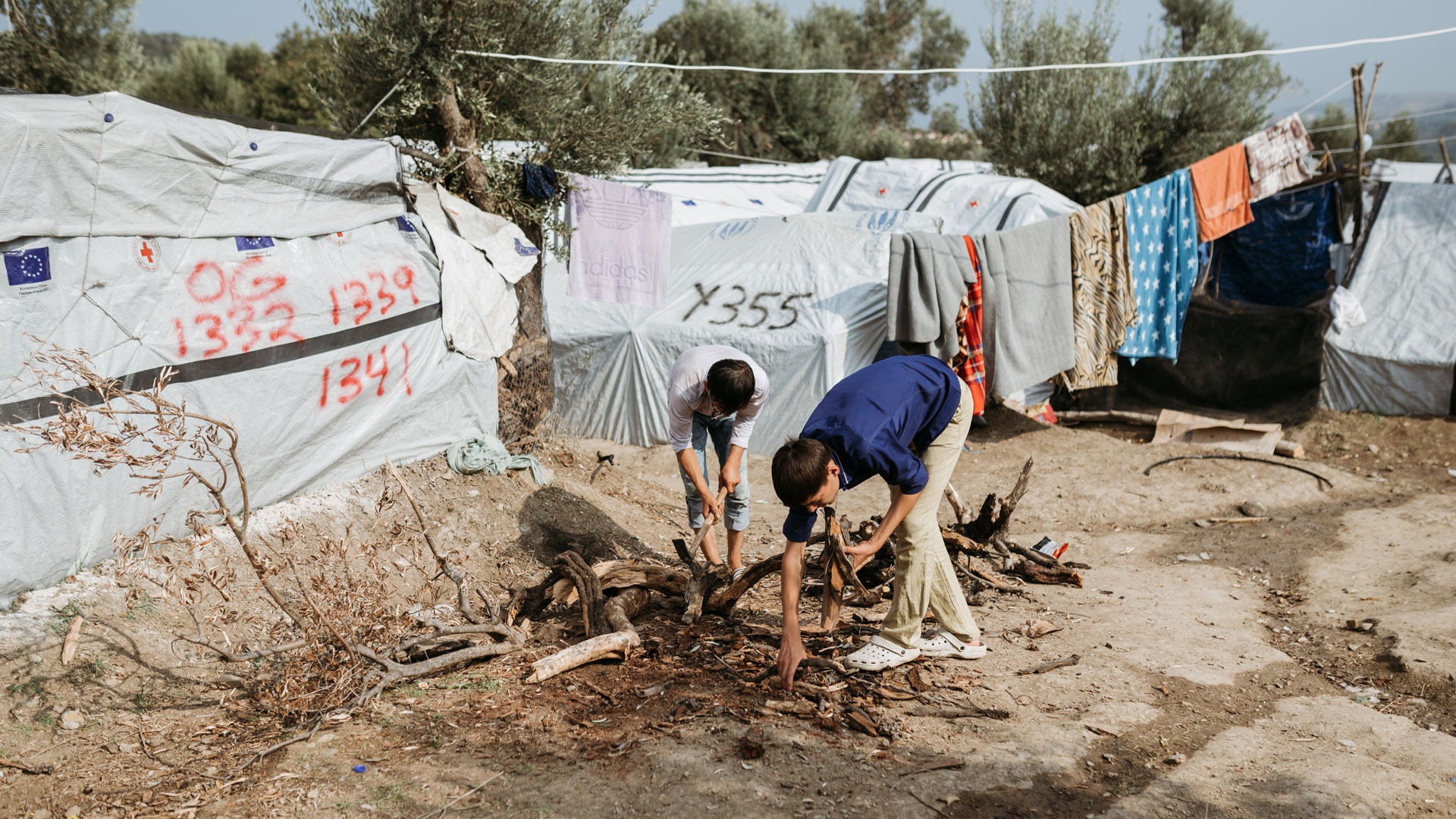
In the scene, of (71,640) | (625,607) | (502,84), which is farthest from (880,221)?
(71,640)

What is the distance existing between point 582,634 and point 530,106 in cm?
444

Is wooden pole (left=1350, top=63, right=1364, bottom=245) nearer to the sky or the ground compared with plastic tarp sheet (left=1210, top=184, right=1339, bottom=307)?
nearer to the sky

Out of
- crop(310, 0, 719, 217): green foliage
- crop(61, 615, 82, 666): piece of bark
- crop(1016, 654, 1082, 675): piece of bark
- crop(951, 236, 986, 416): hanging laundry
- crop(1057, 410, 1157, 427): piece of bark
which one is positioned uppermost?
crop(310, 0, 719, 217): green foliage

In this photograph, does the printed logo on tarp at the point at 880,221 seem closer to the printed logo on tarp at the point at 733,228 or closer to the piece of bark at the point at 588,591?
the printed logo on tarp at the point at 733,228

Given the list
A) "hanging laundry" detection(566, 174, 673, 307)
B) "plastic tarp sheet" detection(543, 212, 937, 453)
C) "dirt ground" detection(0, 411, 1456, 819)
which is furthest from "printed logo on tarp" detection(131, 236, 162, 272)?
"plastic tarp sheet" detection(543, 212, 937, 453)

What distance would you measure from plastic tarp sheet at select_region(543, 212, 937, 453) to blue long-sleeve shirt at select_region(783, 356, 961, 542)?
4.97m

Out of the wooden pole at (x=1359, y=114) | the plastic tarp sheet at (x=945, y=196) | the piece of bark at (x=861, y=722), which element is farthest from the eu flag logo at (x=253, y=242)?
the wooden pole at (x=1359, y=114)

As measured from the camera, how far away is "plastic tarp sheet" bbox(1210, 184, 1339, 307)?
34.1 feet

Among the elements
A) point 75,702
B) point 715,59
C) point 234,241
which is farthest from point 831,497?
point 715,59

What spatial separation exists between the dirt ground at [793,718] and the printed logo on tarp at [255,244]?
1.36 m

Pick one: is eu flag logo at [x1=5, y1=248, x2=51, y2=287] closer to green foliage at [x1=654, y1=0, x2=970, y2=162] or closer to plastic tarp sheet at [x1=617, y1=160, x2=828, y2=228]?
plastic tarp sheet at [x1=617, y1=160, x2=828, y2=228]

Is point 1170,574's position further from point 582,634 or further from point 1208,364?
point 1208,364

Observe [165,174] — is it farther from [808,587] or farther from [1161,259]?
[1161,259]

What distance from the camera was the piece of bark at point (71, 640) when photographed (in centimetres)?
363
